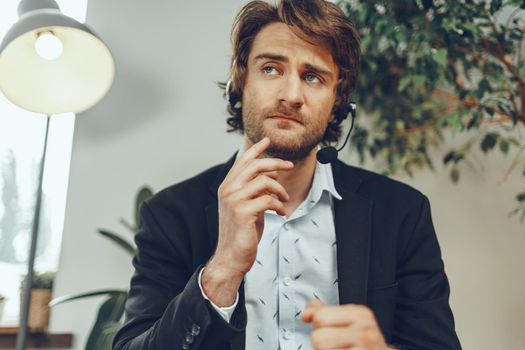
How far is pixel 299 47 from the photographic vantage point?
4.44 feet

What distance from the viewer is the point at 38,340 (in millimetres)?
A: 1952

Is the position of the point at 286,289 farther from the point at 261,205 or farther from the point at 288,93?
the point at 288,93

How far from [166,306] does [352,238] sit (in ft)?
1.59

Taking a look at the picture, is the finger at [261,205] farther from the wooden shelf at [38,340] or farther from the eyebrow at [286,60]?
the wooden shelf at [38,340]

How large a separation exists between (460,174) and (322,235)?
1.02 meters

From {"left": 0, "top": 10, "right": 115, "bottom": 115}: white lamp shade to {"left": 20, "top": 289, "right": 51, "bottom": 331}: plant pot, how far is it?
2.48 feet

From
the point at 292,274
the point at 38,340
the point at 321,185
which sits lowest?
the point at 38,340

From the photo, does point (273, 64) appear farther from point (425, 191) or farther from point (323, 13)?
point (425, 191)

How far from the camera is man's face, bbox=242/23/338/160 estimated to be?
4.26 feet

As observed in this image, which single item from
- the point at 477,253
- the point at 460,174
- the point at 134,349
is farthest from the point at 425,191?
the point at 134,349

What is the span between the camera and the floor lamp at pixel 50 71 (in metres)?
1.45

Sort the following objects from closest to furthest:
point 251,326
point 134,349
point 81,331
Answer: point 134,349
point 251,326
point 81,331

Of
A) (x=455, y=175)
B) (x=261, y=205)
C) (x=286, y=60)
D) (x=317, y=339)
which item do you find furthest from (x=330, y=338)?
(x=455, y=175)

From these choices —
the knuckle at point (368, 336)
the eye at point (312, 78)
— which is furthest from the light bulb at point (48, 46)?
the knuckle at point (368, 336)
